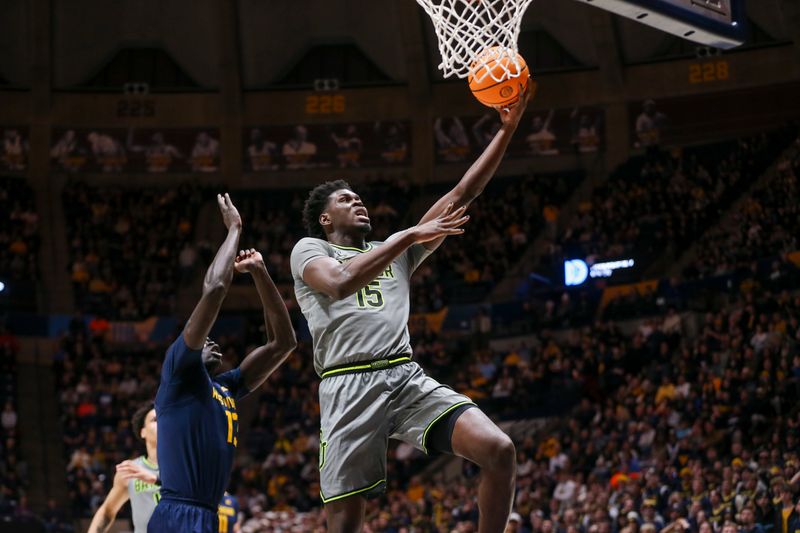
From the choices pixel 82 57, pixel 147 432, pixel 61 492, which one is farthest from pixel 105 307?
pixel 147 432

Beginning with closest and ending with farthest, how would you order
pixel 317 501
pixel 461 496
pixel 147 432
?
pixel 147 432, pixel 461 496, pixel 317 501

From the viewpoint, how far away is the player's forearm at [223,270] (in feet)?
19.1

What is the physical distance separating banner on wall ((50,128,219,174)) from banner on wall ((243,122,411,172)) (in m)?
1.04

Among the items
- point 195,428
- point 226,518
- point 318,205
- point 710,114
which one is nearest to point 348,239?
point 318,205

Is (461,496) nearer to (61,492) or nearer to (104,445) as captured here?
(104,445)

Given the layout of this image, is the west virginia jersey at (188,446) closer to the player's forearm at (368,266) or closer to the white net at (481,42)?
the player's forearm at (368,266)

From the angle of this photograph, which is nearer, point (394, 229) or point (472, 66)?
point (472, 66)

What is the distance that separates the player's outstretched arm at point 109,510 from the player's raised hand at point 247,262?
2638 mm

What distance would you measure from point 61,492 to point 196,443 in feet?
57.6

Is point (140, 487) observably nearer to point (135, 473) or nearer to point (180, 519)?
point (135, 473)

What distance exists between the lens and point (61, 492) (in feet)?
73.0

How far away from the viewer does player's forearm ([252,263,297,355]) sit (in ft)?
21.0

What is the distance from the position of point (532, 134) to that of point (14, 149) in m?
12.9

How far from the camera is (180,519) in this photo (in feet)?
19.5
